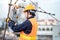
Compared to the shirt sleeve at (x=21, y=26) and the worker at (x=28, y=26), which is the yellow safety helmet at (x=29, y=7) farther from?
the shirt sleeve at (x=21, y=26)

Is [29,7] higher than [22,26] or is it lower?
higher

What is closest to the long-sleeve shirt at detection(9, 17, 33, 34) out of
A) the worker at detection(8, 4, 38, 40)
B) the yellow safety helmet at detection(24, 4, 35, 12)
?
the worker at detection(8, 4, 38, 40)

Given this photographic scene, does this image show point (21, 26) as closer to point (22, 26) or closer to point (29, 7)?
point (22, 26)

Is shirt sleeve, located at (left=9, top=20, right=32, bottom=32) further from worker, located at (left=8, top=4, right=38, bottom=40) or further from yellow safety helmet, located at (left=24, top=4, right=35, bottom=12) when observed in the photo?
yellow safety helmet, located at (left=24, top=4, right=35, bottom=12)

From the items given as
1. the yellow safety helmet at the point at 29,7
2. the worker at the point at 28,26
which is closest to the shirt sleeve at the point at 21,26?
the worker at the point at 28,26

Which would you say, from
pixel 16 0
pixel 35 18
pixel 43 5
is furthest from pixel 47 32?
pixel 16 0

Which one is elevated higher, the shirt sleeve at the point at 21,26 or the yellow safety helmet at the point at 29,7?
the yellow safety helmet at the point at 29,7

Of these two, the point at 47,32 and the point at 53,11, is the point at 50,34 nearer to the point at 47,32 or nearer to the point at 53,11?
the point at 47,32

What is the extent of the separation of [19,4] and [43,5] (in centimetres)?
22

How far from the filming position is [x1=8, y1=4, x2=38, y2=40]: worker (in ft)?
5.19

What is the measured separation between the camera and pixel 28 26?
1.60 meters

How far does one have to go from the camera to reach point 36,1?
1833 millimetres

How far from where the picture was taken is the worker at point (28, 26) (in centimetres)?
158

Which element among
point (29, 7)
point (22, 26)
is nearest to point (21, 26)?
point (22, 26)
